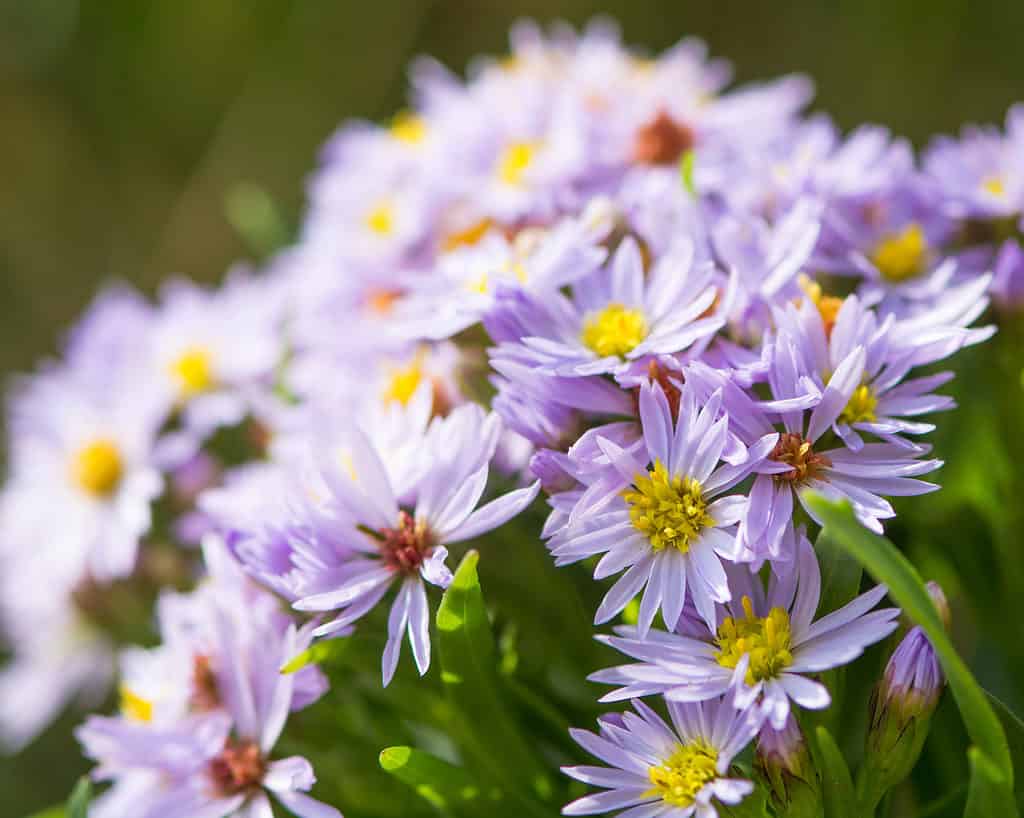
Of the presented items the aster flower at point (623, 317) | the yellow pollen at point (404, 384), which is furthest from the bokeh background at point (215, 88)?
the aster flower at point (623, 317)

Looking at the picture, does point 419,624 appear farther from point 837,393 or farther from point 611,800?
point 837,393

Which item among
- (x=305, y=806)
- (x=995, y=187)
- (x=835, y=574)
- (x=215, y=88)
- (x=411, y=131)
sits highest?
(x=215, y=88)

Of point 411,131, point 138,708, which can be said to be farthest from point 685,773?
point 411,131

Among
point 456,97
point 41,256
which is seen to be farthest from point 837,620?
point 41,256

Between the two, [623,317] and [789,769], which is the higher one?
[623,317]

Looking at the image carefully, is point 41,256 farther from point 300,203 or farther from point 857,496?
point 857,496

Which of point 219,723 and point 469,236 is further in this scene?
point 469,236
